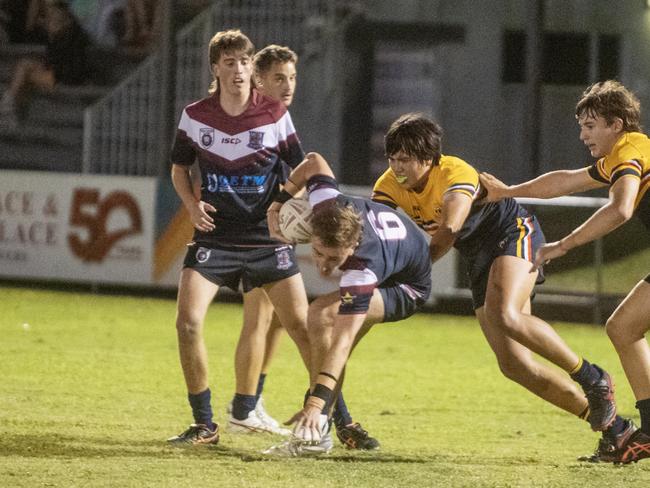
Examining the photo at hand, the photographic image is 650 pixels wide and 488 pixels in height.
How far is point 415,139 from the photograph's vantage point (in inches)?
291

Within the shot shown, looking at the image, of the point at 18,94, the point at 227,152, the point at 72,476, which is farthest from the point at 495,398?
the point at 18,94

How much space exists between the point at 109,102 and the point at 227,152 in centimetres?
1287

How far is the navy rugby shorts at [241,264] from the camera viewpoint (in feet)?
26.2

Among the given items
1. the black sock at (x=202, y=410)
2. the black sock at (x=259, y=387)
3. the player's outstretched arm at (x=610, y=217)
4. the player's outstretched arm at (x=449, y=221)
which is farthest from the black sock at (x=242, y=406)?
the player's outstretched arm at (x=610, y=217)

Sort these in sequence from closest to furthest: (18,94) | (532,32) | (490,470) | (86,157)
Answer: (490,470)
(532,32)
(86,157)
(18,94)

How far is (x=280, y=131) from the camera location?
8086 millimetres

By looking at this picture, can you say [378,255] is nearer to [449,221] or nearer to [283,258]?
[449,221]

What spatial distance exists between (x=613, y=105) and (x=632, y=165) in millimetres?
352

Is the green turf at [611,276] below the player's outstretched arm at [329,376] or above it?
below

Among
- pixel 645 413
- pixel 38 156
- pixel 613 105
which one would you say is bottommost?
pixel 38 156

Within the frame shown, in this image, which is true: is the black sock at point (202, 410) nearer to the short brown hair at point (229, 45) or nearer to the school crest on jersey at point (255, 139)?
the school crest on jersey at point (255, 139)

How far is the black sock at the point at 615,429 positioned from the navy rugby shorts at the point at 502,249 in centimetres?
90

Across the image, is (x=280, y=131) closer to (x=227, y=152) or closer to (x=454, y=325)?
(x=227, y=152)

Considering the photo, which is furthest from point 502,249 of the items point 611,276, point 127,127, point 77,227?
point 127,127
